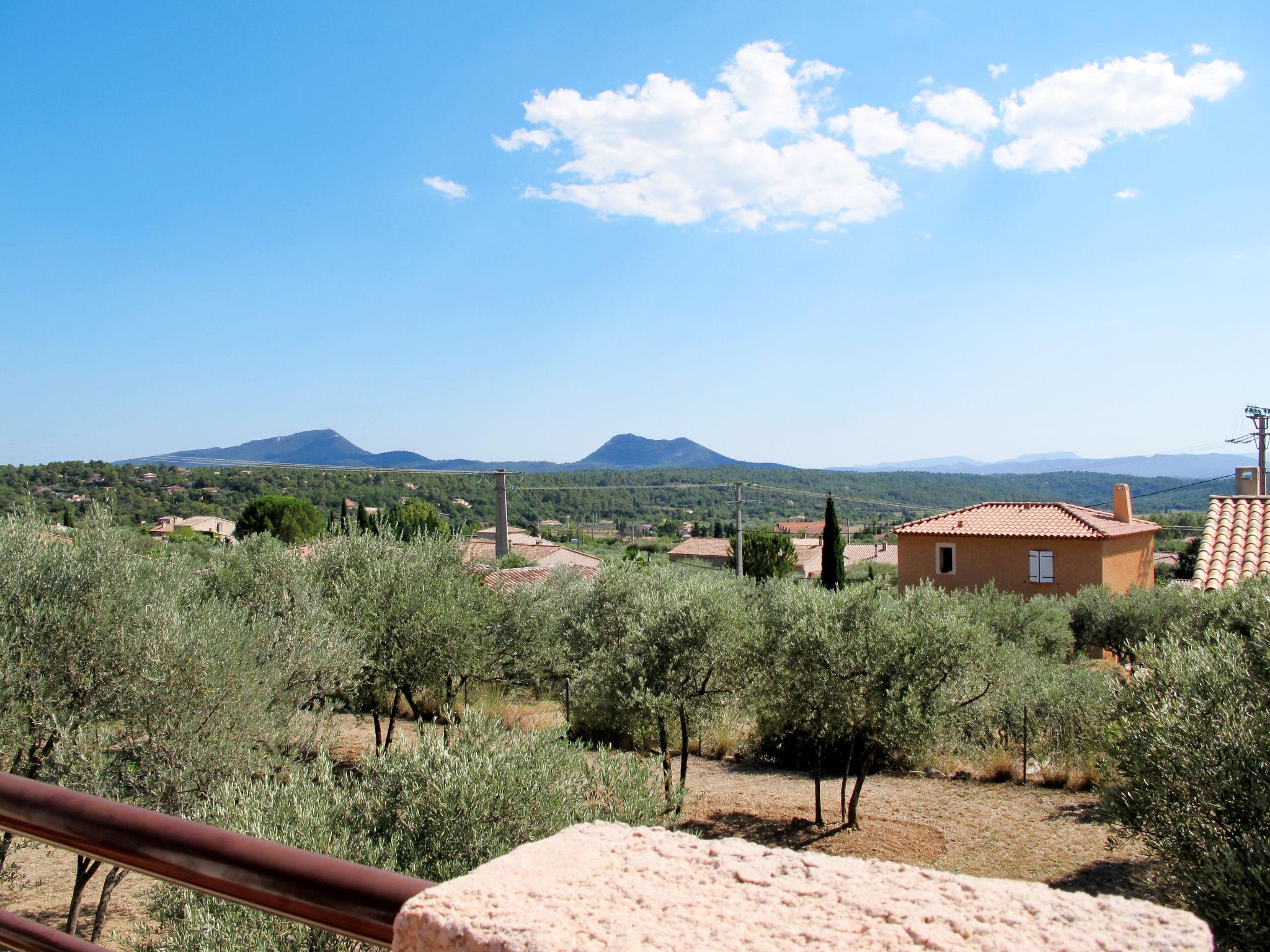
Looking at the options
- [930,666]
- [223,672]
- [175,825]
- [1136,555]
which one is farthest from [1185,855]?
[1136,555]

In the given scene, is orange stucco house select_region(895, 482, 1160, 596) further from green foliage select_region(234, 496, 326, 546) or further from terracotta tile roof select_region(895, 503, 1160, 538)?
green foliage select_region(234, 496, 326, 546)

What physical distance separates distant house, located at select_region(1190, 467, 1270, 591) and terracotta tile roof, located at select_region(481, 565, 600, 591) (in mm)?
11979

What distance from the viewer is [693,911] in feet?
3.89

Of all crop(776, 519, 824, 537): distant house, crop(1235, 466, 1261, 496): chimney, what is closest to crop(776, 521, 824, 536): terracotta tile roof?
crop(776, 519, 824, 537): distant house

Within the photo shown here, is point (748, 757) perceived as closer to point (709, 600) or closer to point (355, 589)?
point (709, 600)

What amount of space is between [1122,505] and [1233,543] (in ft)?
63.6

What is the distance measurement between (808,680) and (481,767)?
22.2ft

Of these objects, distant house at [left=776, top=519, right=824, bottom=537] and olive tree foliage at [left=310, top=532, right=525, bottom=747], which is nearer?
olive tree foliage at [left=310, top=532, right=525, bottom=747]

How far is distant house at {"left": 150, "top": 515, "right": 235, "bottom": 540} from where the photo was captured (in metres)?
43.1

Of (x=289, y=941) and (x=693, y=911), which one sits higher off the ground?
(x=693, y=911)

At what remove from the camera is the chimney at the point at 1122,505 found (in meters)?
31.0

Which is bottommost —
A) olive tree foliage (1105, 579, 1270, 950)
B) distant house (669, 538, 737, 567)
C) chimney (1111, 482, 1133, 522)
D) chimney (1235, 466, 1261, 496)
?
distant house (669, 538, 737, 567)

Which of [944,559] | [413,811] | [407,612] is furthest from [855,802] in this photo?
[944,559]

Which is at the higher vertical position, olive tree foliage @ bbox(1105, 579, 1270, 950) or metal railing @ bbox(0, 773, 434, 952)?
metal railing @ bbox(0, 773, 434, 952)
